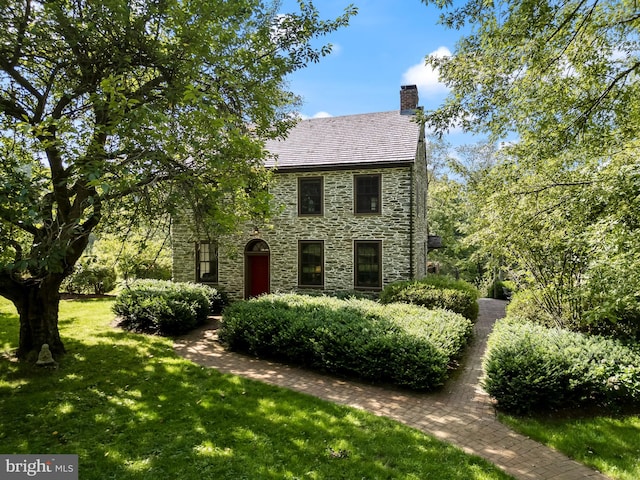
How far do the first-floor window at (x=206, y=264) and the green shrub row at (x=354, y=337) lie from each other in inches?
220

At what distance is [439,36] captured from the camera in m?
6.04

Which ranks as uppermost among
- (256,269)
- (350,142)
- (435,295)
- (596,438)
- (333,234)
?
(350,142)

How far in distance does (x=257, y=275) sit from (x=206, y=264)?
2.27 metres

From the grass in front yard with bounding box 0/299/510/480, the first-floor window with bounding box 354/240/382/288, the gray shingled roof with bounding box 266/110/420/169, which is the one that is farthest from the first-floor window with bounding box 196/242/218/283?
the grass in front yard with bounding box 0/299/510/480

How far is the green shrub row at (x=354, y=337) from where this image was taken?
6.58 metres

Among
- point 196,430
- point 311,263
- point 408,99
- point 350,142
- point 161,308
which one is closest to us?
point 196,430

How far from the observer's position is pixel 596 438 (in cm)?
484

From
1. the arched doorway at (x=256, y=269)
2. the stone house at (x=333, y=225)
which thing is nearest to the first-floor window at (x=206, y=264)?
the stone house at (x=333, y=225)

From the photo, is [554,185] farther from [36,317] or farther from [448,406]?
[36,317]

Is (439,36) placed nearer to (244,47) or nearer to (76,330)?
(244,47)

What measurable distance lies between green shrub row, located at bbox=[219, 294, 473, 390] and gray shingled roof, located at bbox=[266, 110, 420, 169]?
581 cm

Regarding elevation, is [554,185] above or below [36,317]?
above

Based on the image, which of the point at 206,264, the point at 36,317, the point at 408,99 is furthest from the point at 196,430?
the point at 408,99

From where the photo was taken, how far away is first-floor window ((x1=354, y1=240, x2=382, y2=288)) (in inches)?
512
